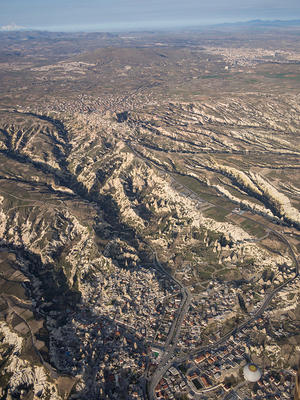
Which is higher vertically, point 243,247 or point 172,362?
point 243,247

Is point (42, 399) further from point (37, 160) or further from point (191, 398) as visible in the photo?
point (37, 160)

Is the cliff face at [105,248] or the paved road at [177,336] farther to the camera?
the cliff face at [105,248]

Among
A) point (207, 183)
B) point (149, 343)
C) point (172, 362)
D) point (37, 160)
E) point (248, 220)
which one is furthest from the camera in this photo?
point (37, 160)

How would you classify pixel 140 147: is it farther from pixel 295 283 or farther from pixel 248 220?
pixel 295 283

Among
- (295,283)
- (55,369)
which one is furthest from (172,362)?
(295,283)

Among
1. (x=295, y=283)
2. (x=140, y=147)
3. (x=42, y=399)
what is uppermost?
(x=140, y=147)

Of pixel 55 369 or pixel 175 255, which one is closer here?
pixel 55 369

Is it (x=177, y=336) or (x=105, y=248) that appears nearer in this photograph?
(x=177, y=336)

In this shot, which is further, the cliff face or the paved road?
the cliff face

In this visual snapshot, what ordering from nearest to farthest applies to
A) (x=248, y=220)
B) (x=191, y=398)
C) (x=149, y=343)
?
(x=191, y=398) → (x=149, y=343) → (x=248, y=220)

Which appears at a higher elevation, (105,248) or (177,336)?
(105,248)
